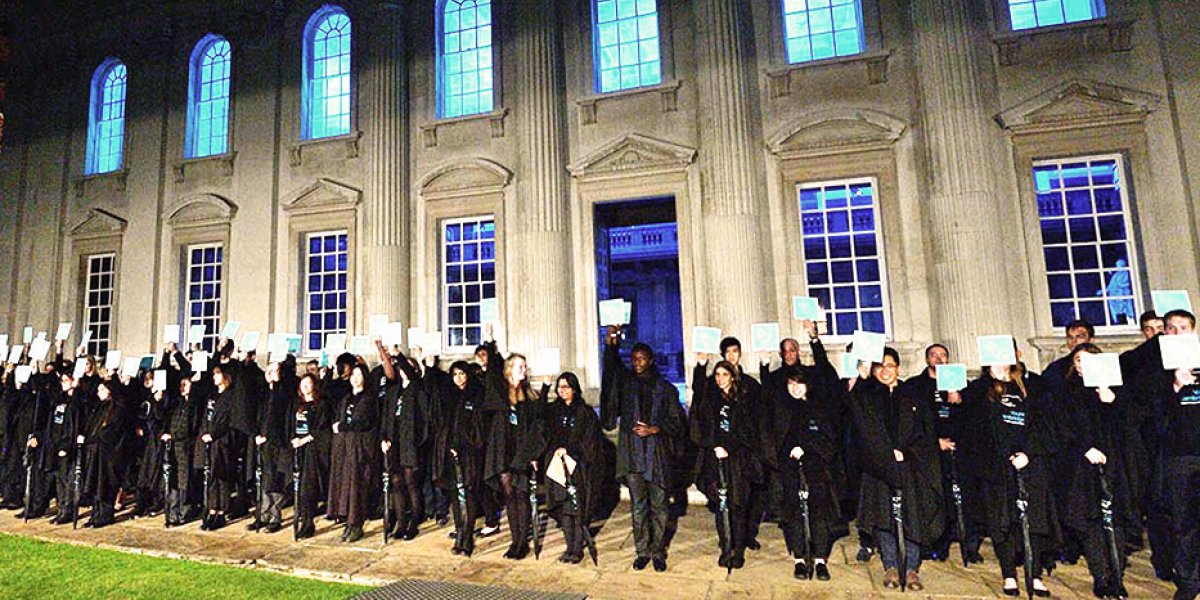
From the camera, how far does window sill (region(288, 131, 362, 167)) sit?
39.5ft

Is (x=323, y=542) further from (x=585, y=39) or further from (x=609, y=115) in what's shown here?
(x=585, y=39)

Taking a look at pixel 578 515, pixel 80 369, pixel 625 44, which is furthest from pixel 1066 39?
pixel 80 369

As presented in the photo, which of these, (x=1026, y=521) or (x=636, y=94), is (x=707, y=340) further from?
(x=636, y=94)

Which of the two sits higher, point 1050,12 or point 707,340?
point 1050,12

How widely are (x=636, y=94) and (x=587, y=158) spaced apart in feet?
4.55

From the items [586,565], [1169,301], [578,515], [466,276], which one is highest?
[466,276]

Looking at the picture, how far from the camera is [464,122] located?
11.5 meters

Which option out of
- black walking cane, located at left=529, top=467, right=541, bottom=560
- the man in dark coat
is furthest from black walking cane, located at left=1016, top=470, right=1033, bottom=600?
black walking cane, located at left=529, top=467, right=541, bottom=560

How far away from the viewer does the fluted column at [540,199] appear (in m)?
10.4

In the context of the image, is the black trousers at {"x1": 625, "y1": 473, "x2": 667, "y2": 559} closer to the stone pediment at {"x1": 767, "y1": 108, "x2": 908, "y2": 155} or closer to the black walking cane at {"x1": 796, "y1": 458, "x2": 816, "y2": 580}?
the black walking cane at {"x1": 796, "y1": 458, "x2": 816, "y2": 580}

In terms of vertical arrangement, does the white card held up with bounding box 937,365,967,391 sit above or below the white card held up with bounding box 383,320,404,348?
below

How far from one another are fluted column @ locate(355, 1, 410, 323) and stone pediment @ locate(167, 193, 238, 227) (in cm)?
332

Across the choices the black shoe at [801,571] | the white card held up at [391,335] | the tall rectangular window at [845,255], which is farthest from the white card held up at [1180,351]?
the white card held up at [391,335]

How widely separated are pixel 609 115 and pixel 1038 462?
8.13 m
